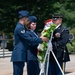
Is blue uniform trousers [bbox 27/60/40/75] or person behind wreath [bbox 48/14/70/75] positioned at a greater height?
person behind wreath [bbox 48/14/70/75]

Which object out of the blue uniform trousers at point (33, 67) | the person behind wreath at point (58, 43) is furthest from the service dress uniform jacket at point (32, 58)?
the person behind wreath at point (58, 43)

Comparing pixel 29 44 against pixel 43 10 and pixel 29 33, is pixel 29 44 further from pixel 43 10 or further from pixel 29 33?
pixel 43 10

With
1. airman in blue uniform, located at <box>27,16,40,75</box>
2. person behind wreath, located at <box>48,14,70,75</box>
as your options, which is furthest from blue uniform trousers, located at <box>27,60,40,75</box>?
person behind wreath, located at <box>48,14,70,75</box>

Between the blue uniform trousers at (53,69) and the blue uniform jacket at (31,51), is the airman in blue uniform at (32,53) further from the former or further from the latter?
the blue uniform trousers at (53,69)

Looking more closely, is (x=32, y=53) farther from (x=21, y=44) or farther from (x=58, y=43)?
(x=58, y=43)

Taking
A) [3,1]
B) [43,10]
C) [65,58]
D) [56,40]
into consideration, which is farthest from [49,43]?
[43,10]

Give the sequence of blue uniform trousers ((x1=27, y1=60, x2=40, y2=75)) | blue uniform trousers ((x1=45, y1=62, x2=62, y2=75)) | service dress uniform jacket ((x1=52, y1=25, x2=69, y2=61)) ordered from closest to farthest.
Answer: blue uniform trousers ((x1=27, y1=60, x2=40, y2=75)), service dress uniform jacket ((x1=52, y1=25, x2=69, y2=61)), blue uniform trousers ((x1=45, y1=62, x2=62, y2=75))

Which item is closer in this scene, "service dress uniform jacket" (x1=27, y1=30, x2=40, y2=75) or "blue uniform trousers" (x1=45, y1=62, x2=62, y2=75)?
"service dress uniform jacket" (x1=27, y1=30, x2=40, y2=75)

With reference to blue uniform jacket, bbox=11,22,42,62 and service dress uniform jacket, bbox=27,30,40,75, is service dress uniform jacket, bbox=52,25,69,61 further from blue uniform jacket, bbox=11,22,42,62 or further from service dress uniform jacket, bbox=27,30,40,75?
blue uniform jacket, bbox=11,22,42,62

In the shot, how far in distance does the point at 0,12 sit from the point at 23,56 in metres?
22.9

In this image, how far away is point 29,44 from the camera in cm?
704

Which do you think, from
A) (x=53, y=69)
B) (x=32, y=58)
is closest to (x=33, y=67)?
(x=32, y=58)

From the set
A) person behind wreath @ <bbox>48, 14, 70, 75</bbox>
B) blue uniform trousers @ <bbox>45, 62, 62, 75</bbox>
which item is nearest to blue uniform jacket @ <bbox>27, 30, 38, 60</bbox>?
person behind wreath @ <bbox>48, 14, 70, 75</bbox>

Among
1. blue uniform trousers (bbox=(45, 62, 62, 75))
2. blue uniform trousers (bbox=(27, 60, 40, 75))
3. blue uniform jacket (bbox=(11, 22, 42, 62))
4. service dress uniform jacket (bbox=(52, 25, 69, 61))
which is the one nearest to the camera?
blue uniform jacket (bbox=(11, 22, 42, 62))
